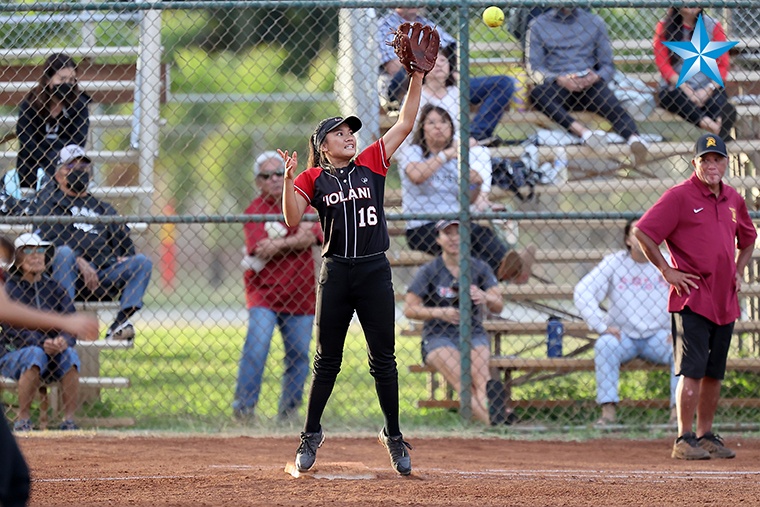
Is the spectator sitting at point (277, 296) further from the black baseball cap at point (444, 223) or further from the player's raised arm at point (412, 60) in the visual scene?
the player's raised arm at point (412, 60)

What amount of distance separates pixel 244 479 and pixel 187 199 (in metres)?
20.6

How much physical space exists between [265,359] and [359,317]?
2785mm

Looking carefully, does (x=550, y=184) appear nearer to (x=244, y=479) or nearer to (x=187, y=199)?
(x=244, y=479)

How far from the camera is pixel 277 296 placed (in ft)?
26.4

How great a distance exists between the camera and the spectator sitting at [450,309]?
7.82m

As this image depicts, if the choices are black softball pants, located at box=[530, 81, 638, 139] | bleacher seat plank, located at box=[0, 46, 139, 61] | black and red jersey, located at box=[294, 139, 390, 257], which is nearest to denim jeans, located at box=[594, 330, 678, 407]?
black softball pants, located at box=[530, 81, 638, 139]

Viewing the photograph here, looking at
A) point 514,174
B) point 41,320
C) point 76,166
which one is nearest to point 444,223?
point 514,174

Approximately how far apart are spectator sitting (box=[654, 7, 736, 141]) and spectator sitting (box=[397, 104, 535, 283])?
176 cm

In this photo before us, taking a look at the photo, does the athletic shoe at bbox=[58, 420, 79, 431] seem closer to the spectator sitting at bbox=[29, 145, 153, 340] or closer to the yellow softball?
the spectator sitting at bbox=[29, 145, 153, 340]

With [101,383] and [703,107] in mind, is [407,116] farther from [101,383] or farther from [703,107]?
[703,107]

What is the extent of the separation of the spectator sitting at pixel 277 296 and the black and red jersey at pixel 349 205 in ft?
8.28

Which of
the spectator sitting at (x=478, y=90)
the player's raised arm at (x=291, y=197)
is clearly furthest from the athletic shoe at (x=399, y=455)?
the spectator sitting at (x=478, y=90)

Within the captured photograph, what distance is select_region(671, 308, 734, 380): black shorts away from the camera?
6.56m

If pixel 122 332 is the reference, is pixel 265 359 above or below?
below
